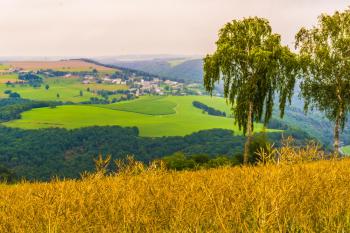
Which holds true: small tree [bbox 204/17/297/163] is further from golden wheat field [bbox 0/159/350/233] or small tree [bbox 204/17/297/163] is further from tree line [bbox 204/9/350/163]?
golden wheat field [bbox 0/159/350/233]

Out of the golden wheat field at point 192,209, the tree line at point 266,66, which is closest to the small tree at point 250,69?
Result: the tree line at point 266,66

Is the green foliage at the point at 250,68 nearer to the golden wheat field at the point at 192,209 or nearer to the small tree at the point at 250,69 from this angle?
the small tree at the point at 250,69

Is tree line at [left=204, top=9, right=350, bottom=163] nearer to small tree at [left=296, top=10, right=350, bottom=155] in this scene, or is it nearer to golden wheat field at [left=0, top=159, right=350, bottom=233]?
small tree at [left=296, top=10, right=350, bottom=155]

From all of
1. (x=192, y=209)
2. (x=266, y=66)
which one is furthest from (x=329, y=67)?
(x=192, y=209)

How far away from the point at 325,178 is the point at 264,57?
28.2 metres

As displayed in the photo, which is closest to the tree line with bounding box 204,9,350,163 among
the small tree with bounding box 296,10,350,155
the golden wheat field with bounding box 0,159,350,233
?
the small tree with bounding box 296,10,350,155

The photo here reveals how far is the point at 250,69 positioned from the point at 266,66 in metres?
1.92

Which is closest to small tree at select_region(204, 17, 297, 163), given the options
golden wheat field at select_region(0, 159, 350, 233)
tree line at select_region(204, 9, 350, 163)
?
tree line at select_region(204, 9, 350, 163)

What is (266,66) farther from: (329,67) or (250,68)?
(329,67)

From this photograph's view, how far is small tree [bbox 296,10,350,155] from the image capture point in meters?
37.4

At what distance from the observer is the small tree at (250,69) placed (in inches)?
1320

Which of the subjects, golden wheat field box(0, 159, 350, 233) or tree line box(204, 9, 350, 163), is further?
tree line box(204, 9, 350, 163)

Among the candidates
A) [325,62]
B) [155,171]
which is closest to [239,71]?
[325,62]

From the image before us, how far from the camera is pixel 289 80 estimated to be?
33812mm
